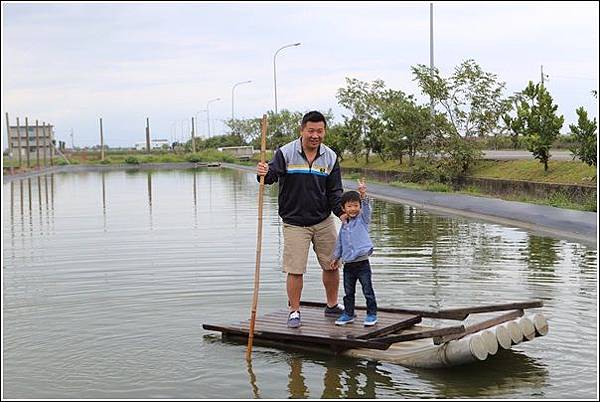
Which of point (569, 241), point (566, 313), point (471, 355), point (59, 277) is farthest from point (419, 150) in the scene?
point (471, 355)

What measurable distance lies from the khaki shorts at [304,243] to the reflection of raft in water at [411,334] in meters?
0.54

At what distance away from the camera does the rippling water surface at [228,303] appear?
6566mm

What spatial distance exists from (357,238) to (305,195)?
611 millimetres

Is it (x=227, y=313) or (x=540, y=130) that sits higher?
(x=540, y=130)

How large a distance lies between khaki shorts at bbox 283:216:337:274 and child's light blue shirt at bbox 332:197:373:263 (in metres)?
0.26

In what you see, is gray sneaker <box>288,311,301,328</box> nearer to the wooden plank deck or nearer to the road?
the wooden plank deck

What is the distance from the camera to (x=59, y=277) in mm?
11844

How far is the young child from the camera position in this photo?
753cm

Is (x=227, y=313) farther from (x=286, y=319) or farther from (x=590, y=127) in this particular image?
(x=590, y=127)

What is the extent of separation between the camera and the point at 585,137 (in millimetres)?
21031

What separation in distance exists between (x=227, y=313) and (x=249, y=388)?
263 cm

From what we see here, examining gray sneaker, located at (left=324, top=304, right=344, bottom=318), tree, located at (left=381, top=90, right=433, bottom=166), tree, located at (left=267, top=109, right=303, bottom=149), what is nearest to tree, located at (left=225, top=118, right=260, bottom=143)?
tree, located at (left=267, top=109, right=303, bottom=149)

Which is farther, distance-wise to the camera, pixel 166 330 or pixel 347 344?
pixel 166 330

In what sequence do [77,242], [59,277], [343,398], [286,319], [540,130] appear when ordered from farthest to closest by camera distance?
1. [540,130]
2. [77,242]
3. [59,277]
4. [286,319]
5. [343,398]
